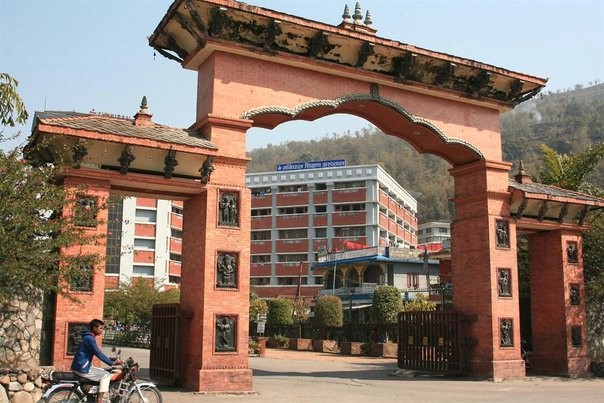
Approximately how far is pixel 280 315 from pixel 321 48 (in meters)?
30.1

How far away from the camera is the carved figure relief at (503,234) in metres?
17.8

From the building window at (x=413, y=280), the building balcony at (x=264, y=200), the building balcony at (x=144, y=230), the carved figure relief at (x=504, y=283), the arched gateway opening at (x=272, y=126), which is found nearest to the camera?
the arched gateway opening at (x=272, y=126)

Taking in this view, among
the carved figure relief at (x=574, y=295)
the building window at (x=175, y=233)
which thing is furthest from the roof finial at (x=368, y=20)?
the building window at (x=175, y=233)

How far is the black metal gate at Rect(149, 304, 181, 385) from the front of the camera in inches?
548

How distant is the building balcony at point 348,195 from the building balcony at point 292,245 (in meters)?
6.29

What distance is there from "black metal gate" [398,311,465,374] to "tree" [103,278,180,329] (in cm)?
2335

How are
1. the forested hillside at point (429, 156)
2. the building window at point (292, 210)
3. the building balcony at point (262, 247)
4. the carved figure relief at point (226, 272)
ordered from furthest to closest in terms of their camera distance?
the forested hillside at point (429, 156) → the building balcony at point (262, 247) → the building window at point (292, 210) → the carved figure relief at point (226, 272)

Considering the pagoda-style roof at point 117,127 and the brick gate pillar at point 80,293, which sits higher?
the pagoda-style roof at point 117,127

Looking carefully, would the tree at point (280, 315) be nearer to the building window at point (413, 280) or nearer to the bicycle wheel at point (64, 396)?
the building window at point (413, 280)

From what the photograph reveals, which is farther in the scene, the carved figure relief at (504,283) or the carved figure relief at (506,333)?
the carved figure relief at (504,283)

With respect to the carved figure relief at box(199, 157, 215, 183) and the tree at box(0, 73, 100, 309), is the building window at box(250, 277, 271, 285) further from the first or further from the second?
the tree at box(0, 73, 100, 309)

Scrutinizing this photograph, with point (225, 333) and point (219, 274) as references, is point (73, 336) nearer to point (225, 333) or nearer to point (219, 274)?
point (225, 333)

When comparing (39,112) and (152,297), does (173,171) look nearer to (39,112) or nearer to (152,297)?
(39,112)

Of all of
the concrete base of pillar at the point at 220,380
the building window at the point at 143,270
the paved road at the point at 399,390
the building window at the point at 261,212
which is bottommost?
the paved road at the point at 399,390
